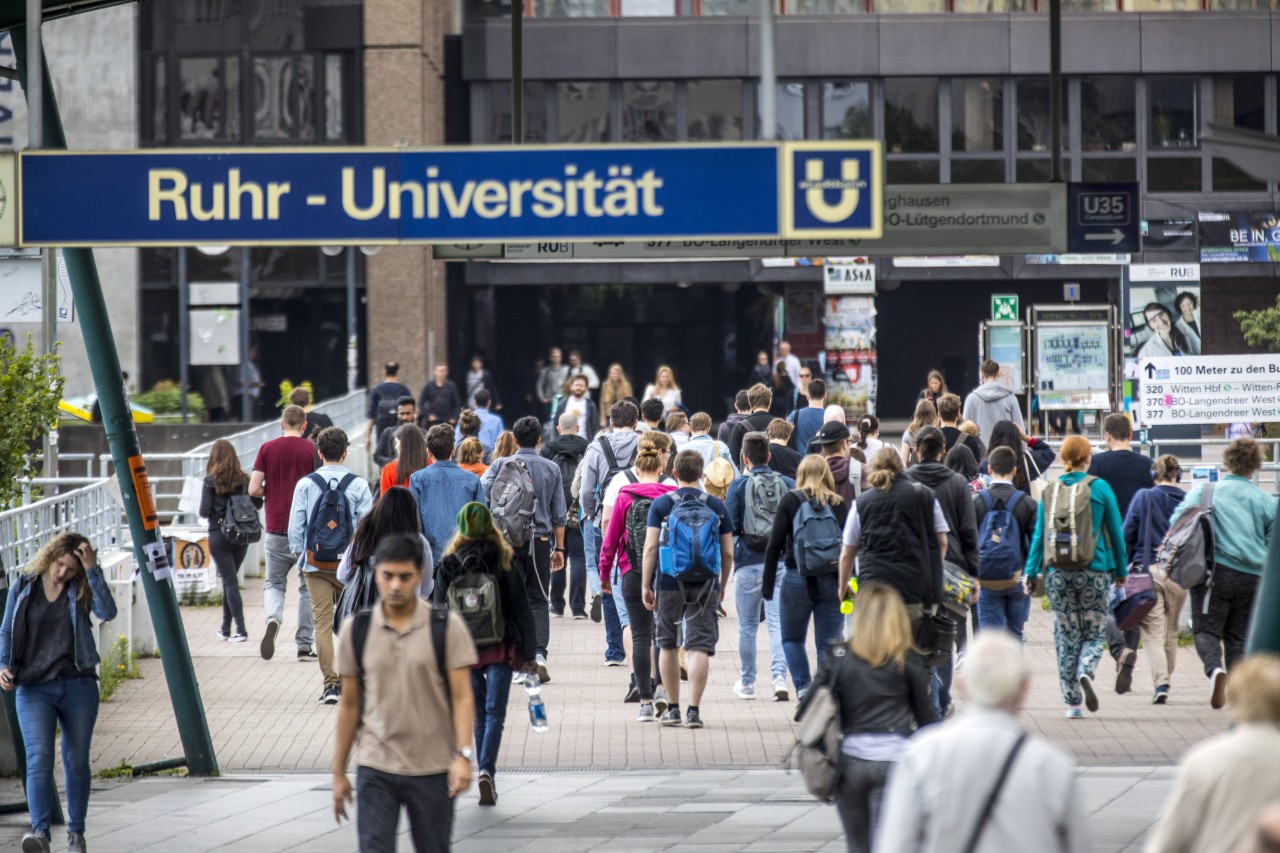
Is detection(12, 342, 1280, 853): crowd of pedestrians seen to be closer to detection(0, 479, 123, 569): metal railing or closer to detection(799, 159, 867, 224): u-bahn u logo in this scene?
detection(0, 479, 123, 569): metal railing

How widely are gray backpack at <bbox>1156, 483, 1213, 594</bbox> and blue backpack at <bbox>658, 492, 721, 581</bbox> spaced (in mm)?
2772

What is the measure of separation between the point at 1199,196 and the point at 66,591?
30.3 m

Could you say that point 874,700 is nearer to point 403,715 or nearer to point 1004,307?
point 403,715

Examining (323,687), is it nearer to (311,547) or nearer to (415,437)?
(311,547)

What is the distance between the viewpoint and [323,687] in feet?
40.4

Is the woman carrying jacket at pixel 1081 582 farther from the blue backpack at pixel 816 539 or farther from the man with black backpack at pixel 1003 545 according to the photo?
the blue backpack at pixel 816 539

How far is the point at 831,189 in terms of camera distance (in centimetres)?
721

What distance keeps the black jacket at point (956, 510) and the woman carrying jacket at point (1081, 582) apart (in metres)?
0.73

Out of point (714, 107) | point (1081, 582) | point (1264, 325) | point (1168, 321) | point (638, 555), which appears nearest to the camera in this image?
point (1081, 582)

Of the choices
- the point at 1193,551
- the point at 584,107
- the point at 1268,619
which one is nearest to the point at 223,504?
the point at 1193,551

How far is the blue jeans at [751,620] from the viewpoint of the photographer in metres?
11.8

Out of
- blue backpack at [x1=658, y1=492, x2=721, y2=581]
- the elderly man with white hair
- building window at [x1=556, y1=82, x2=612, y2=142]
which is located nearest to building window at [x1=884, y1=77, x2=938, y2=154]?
building window at [x1=556, y1=82, x2=612, y2=142]

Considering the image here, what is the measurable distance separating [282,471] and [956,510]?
5.45 metres

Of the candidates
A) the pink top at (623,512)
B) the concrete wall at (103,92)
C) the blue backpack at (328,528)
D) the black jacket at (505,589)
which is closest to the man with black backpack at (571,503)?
the blue backpack at (328,528)
